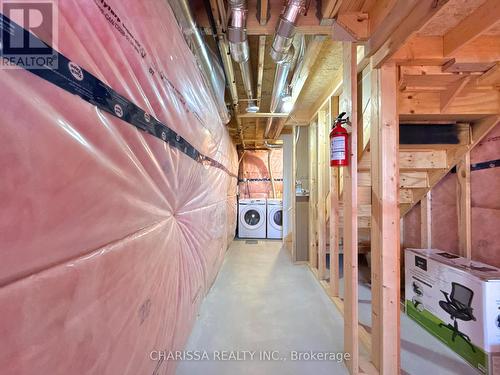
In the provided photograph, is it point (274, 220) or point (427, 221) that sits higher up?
point (427, 221)

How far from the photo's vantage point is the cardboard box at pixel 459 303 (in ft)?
4.86

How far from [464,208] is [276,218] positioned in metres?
3.33

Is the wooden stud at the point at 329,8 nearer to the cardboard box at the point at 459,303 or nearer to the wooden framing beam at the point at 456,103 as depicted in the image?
the wooden framing beam at the point at 456,103

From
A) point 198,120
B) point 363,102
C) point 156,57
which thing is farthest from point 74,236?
point 363,102

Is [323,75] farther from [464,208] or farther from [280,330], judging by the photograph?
[280,330]

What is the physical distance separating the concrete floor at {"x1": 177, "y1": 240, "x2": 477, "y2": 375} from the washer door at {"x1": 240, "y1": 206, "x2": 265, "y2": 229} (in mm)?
2217

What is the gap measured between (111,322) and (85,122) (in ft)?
1.81

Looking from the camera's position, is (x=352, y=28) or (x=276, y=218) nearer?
(x=352, y=28)

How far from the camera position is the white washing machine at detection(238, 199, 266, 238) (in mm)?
5156

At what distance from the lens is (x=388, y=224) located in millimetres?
1427

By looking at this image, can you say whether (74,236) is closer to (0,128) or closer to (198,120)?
(0,128)

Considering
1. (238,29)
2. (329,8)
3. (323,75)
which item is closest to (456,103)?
(323,75)

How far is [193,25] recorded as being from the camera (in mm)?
1414

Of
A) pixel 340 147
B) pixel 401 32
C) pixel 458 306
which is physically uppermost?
pixel 401 32
